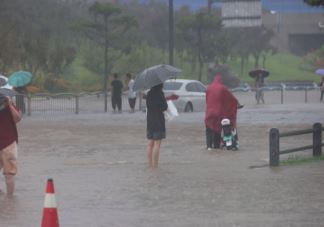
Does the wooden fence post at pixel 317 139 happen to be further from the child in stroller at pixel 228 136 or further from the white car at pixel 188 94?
the white car at pixel 188 94

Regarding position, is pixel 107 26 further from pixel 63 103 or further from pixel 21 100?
pixel 21 100

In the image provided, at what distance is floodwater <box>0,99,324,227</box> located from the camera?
444 inches

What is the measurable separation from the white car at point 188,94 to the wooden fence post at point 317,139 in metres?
18.2

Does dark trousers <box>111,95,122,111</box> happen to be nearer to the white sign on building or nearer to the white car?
the white car

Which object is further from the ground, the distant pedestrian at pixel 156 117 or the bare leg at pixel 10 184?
the distant pedestrian at pixel 156 117

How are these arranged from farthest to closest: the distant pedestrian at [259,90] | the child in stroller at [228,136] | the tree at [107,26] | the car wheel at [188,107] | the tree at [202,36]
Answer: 1. the tree at [202,36]
2. the tree at [107,26]
3. the distant pedestrian at [259,90]
4. the car wheel at [188,107]
5. the child in stroller at [228,136]

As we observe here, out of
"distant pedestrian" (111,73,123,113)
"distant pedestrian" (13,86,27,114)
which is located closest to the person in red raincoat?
"distant pedestrian" (13,86,27,114)

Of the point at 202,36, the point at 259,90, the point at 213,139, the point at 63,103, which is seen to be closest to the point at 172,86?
the point at 63,103

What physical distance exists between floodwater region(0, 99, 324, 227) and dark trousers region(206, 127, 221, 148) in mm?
334

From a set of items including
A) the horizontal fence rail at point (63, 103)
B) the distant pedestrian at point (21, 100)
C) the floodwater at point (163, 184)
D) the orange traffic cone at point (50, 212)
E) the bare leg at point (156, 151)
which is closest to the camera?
the orange traffic cone at point (50, 212)

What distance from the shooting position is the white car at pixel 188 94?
36.1 meters

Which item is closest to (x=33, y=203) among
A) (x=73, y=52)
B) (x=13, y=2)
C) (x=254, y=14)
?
(x=73, y=52)

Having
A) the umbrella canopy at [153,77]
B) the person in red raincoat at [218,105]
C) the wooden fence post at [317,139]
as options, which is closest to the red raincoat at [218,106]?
the person in red raincoat at [218,105]

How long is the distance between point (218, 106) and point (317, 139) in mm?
2639
